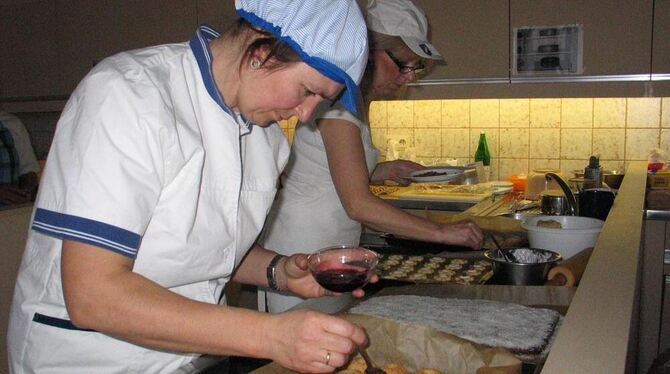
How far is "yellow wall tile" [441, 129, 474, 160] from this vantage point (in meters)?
3.27

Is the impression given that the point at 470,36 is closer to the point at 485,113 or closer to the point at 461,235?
the point at 485,113

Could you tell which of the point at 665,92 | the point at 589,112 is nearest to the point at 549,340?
the point at 665,92

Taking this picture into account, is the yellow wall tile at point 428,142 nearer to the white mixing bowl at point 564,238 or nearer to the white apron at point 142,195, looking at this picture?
the white mixing bowl at point 564,238

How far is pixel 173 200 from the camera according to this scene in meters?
0.91

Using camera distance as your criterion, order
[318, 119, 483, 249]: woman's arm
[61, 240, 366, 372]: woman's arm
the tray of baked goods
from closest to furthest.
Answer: [61, 240, 366, 372]: woman's arm → the tray of baked goods → [318, 119, 483, 249]: woman's arm

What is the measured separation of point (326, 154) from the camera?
175 centimetres

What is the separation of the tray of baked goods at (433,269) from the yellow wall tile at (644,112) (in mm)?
1753

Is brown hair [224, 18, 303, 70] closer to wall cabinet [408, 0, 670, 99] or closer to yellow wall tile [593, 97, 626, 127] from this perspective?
wall cabinet [408, 0, 670, 99]

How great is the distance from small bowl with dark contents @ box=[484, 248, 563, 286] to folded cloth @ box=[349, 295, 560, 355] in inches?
5.4

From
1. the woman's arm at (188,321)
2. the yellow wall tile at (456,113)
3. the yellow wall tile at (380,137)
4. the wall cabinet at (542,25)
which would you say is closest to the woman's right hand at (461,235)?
the woman's arm at (188,321)

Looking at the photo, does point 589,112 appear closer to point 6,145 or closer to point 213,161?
point 213,161

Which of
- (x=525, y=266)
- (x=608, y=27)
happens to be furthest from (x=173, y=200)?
(x=608, y=27)

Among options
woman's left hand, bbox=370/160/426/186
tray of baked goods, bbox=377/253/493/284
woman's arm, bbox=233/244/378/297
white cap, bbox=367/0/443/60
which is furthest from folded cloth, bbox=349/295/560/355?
woman's left hand, bbox=370/160/426/186

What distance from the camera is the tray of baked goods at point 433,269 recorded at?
1.50 metres
